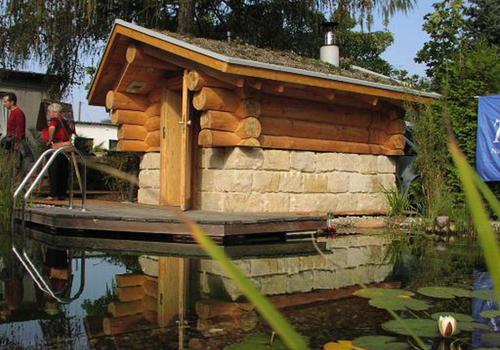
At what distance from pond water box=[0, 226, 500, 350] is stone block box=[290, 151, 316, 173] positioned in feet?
6.66

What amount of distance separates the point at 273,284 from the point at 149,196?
6170 millimetres

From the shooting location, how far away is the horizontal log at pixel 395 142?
1033 centimetres

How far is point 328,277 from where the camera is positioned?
205 inches

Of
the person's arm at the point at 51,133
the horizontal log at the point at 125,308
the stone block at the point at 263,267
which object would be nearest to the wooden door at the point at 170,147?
the person's arm at the point at 51,133

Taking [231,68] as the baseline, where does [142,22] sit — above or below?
above

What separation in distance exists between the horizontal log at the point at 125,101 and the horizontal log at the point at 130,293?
649 cm

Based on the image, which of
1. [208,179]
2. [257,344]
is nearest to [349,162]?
[208,179]

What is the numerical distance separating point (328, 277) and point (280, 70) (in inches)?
148

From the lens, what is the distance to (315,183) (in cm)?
932

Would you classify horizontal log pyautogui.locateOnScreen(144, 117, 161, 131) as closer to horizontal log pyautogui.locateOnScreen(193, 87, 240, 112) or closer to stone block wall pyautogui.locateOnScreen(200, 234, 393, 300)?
horizontal log pyautogui.locateOnScreen(193, 87, 240, 112)

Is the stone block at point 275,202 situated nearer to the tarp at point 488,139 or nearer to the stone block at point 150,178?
the stone block at point 150,178

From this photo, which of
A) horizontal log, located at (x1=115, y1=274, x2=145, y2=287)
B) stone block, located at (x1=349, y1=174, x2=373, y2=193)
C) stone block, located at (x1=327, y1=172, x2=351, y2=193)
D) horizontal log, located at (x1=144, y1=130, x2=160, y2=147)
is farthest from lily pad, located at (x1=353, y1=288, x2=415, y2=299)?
horizontal log, located at (x1=144, y1=130, x2=160, y2=147)

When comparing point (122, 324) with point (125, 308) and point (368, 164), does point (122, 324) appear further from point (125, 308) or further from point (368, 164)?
point (368, 164)

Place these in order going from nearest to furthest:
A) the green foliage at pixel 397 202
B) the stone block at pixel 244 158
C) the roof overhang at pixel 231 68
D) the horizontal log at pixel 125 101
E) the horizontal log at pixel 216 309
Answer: the horizontal log at pixel 216 309, the roof overhang at pixel 231 68, the stone block at pixel 244 158, the green foliage at pixel 397 202, the horizontal log at pixel 125 101
